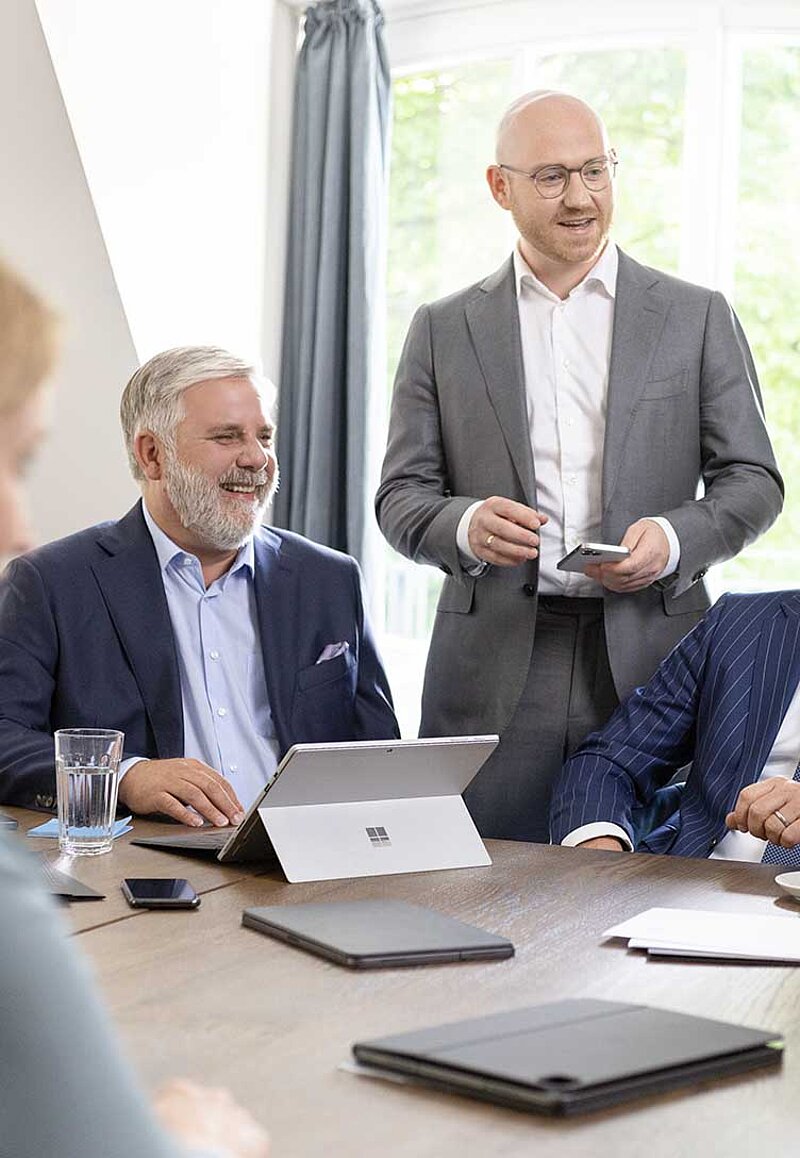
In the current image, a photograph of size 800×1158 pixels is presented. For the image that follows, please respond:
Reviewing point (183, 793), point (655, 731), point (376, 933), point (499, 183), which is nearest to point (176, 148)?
point (499, 183)

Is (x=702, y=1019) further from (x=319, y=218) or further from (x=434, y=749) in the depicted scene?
(x=319, y=218)

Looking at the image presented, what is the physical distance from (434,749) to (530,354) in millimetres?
1211

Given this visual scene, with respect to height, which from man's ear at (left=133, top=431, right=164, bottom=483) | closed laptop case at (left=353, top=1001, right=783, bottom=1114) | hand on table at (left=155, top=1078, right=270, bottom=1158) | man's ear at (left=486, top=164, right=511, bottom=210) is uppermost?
man's ear at (left=486, top=164, right=511, bottom=210)

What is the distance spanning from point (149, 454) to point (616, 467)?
31.8 inches

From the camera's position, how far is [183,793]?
6.49 feet

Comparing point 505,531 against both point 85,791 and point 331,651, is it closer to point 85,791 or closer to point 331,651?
point 331,651

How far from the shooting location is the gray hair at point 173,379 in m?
2.60

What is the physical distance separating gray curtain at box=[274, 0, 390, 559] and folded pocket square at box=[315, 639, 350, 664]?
2.08 m

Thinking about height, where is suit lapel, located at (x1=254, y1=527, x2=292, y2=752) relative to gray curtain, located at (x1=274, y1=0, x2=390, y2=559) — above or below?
below

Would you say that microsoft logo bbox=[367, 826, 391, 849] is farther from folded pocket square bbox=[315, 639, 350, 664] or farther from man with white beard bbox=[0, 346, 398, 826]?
folded pocket square bbox=[315, 639, 350, 664]

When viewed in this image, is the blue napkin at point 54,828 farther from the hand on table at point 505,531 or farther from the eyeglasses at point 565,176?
the eyeglasses at point 565,176

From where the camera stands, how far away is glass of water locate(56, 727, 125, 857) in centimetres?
178

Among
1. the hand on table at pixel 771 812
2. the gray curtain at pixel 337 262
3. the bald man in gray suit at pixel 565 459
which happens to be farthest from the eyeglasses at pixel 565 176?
the gray curtain at pixel 337 262

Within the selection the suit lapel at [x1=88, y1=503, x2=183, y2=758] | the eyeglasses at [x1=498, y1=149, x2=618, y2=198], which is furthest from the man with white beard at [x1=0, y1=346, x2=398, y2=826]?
the eyeglasses at [x1=498, y1=149, x2=618, y2=198]
